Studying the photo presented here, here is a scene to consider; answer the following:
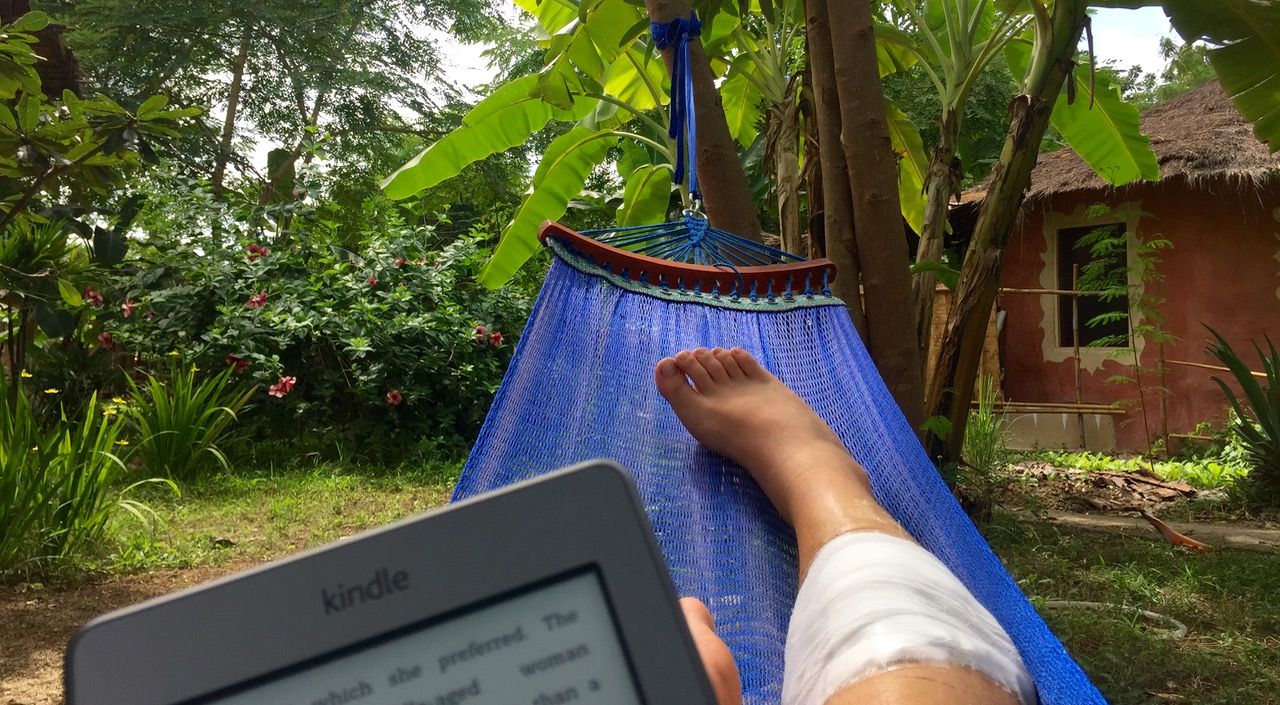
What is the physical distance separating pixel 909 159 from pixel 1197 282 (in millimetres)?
3235

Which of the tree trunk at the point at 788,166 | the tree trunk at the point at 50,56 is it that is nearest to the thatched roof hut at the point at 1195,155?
the tree trunk at the point at 788,166

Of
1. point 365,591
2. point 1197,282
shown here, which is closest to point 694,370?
point 365,591

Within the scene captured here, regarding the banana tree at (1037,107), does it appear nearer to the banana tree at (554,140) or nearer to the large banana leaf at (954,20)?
the large banana leaf at (954,20)

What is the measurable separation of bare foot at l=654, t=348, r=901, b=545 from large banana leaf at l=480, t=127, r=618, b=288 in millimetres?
1845

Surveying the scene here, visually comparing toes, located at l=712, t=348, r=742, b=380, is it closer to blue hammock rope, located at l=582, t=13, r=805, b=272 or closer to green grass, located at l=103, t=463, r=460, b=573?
blue hammock rope, located at l=582, t=13, r=805, b=272

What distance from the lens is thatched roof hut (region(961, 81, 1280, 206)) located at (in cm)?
473

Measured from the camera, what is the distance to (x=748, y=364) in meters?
1.46

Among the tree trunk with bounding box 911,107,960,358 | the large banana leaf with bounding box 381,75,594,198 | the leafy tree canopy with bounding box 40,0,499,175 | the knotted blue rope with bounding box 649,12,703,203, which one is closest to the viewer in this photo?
the knotted blue rope with bounding box 649,12,703,203

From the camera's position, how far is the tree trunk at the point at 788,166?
92.3 inches

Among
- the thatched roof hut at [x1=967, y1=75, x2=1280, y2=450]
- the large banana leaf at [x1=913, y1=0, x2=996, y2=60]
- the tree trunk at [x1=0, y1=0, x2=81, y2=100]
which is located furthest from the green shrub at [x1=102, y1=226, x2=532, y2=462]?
the thatched roof hut at [x1=967, y1=75, x2=1280, y2=450]

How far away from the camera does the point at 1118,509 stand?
3.53m

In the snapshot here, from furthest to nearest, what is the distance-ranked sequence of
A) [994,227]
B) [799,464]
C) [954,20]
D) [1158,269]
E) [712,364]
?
[1158,269]
[954,20]
[994,227]
[712,364]
[799,464]

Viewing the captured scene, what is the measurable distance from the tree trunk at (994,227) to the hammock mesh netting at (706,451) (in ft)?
2.76

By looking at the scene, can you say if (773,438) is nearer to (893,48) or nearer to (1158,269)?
(893,48)
